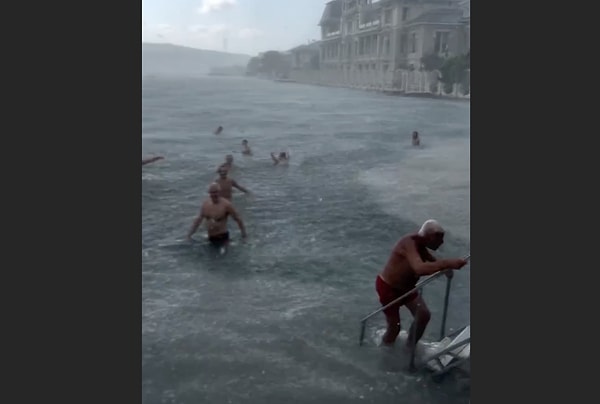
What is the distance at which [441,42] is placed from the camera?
4469 mm

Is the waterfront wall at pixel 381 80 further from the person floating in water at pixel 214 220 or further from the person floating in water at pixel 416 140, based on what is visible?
the person floating in water at pixel 214 220

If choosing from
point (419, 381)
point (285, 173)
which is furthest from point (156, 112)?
point (419, 381)

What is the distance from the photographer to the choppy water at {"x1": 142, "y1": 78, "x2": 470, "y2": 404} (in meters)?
3.83

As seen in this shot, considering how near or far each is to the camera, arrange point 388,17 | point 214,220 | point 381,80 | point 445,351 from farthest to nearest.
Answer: point 381,80, point 388,17, point 214,220, point 445,351

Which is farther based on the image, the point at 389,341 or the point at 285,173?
the point at 285,173

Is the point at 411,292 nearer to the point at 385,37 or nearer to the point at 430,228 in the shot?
the point at 430,228

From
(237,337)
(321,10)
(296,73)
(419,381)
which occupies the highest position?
(321,10)

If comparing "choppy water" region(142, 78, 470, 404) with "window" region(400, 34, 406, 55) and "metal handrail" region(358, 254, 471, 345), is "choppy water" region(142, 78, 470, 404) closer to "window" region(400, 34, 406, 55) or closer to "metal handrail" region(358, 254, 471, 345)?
"metal handrail" region(358, 254, 471, 345)

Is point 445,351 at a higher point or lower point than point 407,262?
lower

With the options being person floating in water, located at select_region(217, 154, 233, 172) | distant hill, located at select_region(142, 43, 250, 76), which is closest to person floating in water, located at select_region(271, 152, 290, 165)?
person floating in water, located at select_region(217, 154, 233, 172)

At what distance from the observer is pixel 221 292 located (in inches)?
160

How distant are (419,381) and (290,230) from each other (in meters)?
1.27

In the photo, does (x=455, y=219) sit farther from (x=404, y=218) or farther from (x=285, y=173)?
(x=285, y=173)

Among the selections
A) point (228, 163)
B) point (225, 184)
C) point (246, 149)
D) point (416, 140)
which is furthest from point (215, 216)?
point (416, 140)
